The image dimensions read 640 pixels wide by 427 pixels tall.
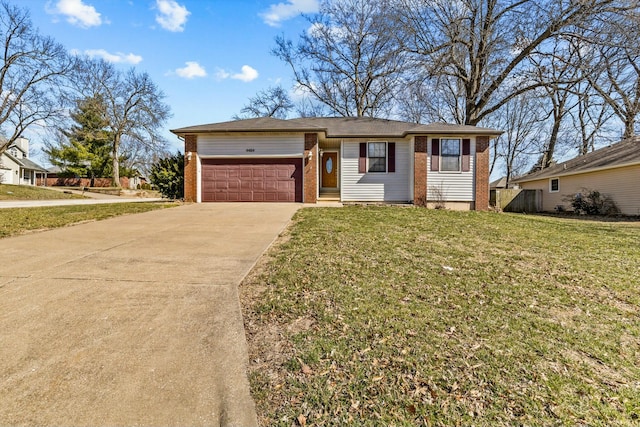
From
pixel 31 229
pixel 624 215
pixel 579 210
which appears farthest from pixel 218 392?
pixel 579 210

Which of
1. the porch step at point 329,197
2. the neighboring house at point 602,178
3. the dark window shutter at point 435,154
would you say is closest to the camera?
the dark window shutter at point 435,154

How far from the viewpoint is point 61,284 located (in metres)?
3.56

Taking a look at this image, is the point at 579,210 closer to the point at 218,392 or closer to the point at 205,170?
the point at 205,170

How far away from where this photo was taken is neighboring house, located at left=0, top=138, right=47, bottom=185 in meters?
33.8

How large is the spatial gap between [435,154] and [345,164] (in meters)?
3.89

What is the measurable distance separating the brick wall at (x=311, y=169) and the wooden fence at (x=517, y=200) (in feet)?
34.7

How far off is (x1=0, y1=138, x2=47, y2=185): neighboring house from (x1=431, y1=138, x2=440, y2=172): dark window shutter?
40600 millimetres

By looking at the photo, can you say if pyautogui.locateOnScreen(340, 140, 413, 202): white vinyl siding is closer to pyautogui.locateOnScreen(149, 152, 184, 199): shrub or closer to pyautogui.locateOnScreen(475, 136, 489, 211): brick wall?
pyautogui.locateOnScreen(475, 136, 489, 211): brick wall

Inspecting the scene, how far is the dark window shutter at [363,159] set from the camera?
45.7ft

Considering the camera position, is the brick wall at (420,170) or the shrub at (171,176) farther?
the shrub at (171,176)

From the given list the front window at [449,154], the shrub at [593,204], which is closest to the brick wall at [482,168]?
the front window at [449,154]

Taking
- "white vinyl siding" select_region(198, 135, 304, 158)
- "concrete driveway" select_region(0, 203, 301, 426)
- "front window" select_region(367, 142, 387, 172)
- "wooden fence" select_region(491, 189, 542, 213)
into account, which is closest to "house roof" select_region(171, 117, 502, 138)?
"white vinyl siding" select_region(198, 135, 304, 158)

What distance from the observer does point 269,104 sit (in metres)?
28.5

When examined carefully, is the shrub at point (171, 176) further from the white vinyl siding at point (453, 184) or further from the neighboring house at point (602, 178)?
the neighboring house at point (602, 178)
